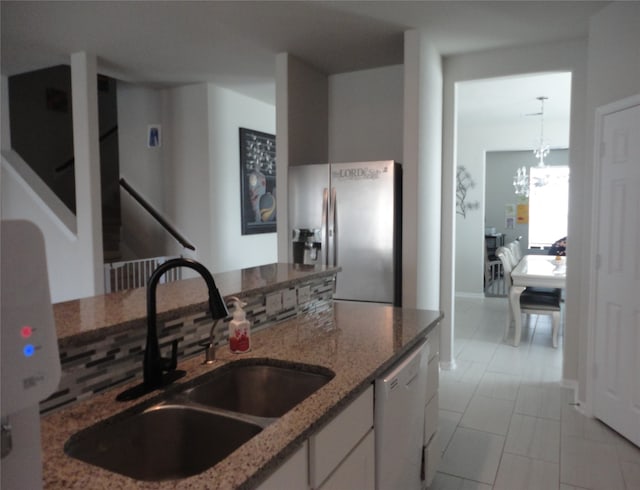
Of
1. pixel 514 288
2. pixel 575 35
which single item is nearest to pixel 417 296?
pixel 514 288

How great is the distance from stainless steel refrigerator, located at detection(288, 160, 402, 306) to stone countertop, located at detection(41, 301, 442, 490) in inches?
40.4

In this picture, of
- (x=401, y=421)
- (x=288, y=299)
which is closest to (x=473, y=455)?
(x=401, y=421)

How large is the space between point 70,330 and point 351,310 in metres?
1.48

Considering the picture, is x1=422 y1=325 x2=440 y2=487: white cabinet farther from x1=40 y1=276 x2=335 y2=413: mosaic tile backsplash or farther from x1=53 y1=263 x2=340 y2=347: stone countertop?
x1=40 y1=276 x2=335 y2=413: mosaic tile backsplash

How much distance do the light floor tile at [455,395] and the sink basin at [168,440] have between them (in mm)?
2423

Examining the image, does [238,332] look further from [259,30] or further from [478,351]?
[478,351]

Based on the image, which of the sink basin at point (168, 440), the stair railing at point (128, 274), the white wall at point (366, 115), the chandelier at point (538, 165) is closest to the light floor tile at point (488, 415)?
the white wall at point (366, 115)

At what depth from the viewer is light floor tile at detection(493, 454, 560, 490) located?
2.41 metres

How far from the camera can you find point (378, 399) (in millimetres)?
1559

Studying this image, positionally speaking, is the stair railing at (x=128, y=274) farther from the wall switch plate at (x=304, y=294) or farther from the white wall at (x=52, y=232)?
the wall switch plate at (x=304, y=294)

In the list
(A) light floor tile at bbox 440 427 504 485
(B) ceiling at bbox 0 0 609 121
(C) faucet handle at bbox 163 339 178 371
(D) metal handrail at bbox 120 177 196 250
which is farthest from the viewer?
(D) metal handrail at bbox 120 177 196 250

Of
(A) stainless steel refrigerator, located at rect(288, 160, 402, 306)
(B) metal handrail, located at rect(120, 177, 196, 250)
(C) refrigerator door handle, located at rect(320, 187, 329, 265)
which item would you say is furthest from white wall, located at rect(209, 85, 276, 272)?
(C) refrigerator door handle, located at rect(320, 187, 329, 265)

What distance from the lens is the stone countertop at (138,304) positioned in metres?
1.28

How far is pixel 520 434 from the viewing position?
2.97 meters
